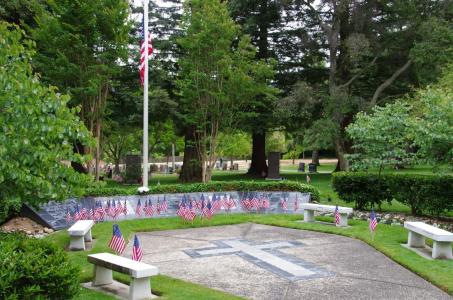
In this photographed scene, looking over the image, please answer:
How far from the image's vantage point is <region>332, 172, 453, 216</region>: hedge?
1344 centimetres

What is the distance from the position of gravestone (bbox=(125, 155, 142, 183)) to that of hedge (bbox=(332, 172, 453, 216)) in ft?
47.0

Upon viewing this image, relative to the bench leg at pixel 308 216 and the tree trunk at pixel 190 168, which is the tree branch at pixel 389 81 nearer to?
the tree trunk at pixel 190 168

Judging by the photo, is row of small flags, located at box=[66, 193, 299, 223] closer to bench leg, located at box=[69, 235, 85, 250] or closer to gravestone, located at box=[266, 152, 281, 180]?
bench leg, located at box=[69, 235, 85, 250]

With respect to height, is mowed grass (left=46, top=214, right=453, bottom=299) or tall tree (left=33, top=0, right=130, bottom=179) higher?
tall tree (left=33, top=0, right=130, bottom=179)

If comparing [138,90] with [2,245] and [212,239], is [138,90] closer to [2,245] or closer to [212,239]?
[212,239]

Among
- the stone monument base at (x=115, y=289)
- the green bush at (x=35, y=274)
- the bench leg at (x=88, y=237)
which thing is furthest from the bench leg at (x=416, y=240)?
the green bush at (x=35, y=274)

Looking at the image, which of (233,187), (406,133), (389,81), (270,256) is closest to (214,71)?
(233,187)

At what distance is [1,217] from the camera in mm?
11875

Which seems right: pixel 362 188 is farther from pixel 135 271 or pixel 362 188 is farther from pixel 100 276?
pixel 135 271

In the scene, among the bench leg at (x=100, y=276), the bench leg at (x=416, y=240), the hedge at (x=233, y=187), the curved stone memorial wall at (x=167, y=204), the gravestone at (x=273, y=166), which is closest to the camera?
the bench leg at (x=100, y=276)

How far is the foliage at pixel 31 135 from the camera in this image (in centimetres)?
618

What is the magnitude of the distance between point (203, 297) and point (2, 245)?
9.18ft

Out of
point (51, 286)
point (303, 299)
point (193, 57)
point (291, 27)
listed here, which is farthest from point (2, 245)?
point (291, 27)

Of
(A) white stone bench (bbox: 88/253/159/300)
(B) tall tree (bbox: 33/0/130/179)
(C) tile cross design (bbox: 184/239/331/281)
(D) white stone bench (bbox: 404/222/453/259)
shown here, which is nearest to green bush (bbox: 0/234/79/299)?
(A) white stone bench (bbox: 88/253/159/300)
